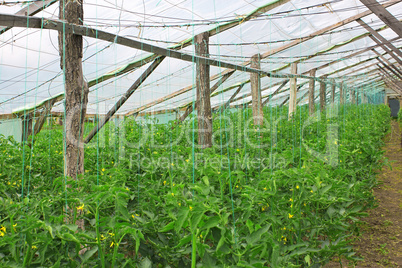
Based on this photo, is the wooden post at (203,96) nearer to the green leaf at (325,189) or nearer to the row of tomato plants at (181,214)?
the row of tomato plants at (181,214)

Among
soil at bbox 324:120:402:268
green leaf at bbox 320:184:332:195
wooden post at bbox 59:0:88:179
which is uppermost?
wooden post at bbox 59:0:88:179

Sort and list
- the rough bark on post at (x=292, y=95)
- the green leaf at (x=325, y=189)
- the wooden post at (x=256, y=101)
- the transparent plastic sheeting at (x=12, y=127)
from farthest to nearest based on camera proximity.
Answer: the transparent plastic sheeting at (x=12, y=127), the rough bark on post at (x=292, y=95), the wooden post at (x=256, y=101), the green leaf at (x=325, y=189)

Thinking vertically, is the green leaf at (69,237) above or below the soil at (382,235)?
above

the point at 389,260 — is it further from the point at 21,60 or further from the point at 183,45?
the point at 21,60

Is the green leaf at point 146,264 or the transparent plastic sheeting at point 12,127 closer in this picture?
the green leaf at point 146,264

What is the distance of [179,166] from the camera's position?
2.50m

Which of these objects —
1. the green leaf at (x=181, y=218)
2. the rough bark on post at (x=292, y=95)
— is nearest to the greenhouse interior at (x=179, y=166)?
the green leaf at (x=181, y=218)

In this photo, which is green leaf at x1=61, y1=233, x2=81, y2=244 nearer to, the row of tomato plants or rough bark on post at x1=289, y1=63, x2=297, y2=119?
the row of tomato plants

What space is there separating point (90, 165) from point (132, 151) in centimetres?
43

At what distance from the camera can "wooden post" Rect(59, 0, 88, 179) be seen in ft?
7.52

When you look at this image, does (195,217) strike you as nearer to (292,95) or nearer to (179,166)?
(179,166)

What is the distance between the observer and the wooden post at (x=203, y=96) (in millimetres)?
4465

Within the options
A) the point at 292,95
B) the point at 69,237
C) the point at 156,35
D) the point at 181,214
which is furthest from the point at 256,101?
the point at 69,237

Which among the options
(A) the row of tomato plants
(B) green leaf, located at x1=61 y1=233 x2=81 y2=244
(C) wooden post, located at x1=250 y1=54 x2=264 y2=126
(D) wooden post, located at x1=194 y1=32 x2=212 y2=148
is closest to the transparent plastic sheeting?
(A) the row of tomato plants
